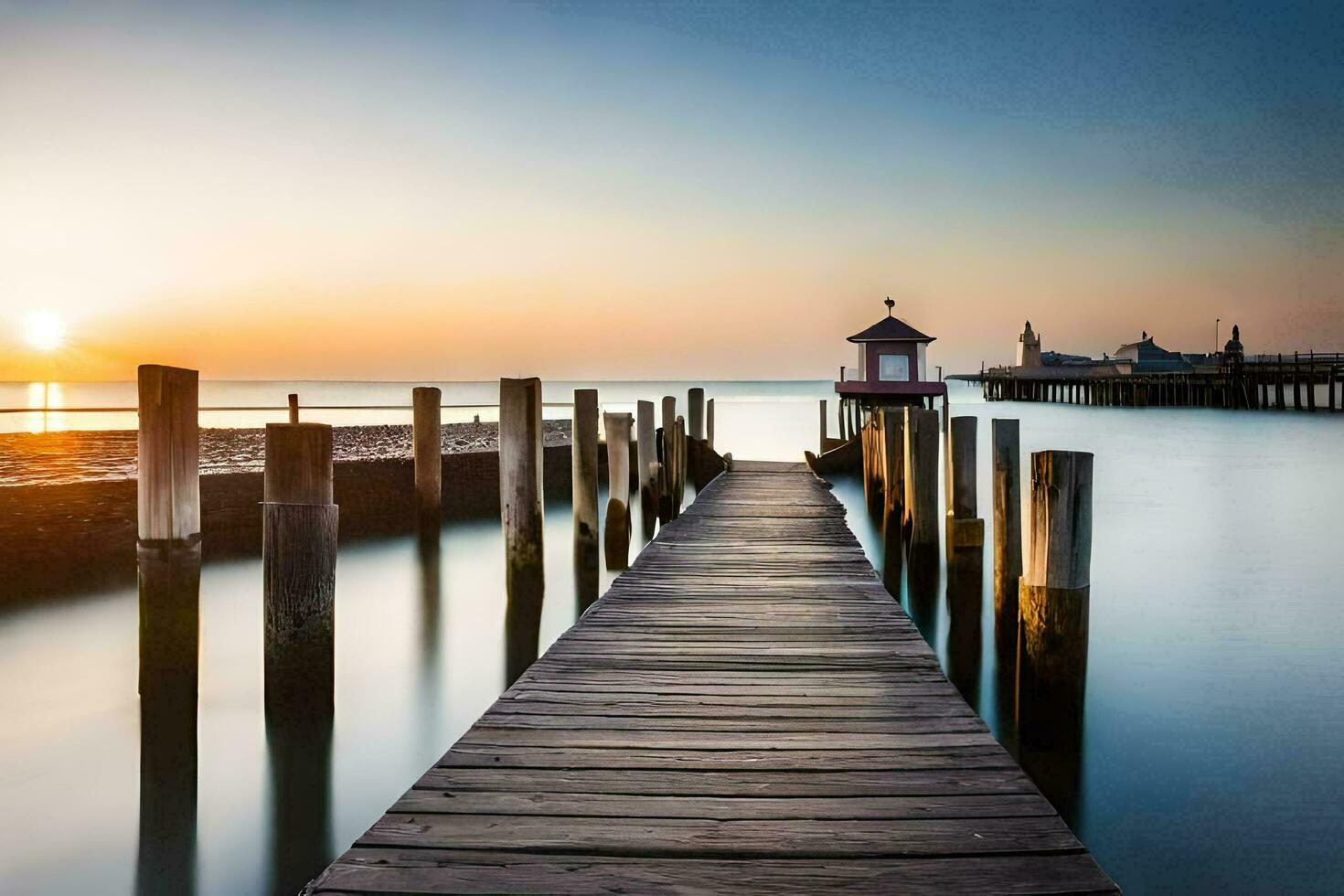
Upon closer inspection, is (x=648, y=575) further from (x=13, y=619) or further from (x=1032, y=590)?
(x=13, y=619)

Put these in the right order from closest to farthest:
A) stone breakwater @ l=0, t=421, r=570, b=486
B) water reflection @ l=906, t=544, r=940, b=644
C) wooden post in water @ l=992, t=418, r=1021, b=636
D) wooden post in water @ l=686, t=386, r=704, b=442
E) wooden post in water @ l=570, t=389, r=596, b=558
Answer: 1. wooden post in water @ l=992, t=418, r=1021, b=636
2. wooden post in water @ l=570, t=389, r=596, b=558
3. water reflection @ l=906, t=544, r=940, b=644
4. stone breakwater @ l=0, t=421, r=570, b=486
5. wooden post in water @ l=686, t=386, r=704, b=442

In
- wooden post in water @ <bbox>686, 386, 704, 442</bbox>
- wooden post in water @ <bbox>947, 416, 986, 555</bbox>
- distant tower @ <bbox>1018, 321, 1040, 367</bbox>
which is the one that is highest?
distant tower @ <bbox>1018, 321, 1040, 367</bbox>

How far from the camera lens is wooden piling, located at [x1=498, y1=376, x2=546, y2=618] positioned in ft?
23.1

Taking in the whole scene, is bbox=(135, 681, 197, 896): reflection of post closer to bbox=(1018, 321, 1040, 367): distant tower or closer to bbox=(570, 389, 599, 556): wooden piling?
bbox=(570, 389, 599, 556): wooden piling

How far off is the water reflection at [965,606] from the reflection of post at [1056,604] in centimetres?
269

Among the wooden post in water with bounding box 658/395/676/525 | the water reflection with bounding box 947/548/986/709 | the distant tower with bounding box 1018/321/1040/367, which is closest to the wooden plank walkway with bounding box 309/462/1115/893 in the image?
the water reflection with bounding box 947/548/986/709

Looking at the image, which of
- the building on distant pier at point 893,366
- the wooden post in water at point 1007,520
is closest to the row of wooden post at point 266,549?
the wooden post in water at point 1007,520

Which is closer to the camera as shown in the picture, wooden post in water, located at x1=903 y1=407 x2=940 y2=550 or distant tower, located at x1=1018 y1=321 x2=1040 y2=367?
wooden post in water, located at x1=903 y1=407 x2=940 y2=550

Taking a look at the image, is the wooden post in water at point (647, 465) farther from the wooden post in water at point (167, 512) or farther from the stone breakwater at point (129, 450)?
the wooden post in water at point (167, 512)

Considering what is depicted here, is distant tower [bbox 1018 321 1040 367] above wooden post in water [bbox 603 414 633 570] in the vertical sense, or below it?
above

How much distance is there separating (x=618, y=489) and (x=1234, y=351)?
3181 inches

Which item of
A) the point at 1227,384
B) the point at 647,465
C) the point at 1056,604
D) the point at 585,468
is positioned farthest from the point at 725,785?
the point at 1227,384

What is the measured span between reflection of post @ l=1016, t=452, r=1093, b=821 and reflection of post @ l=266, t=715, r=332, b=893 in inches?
149

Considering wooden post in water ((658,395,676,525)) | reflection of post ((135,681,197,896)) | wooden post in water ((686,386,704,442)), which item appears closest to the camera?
reflection of post ((135,681,197,896))
